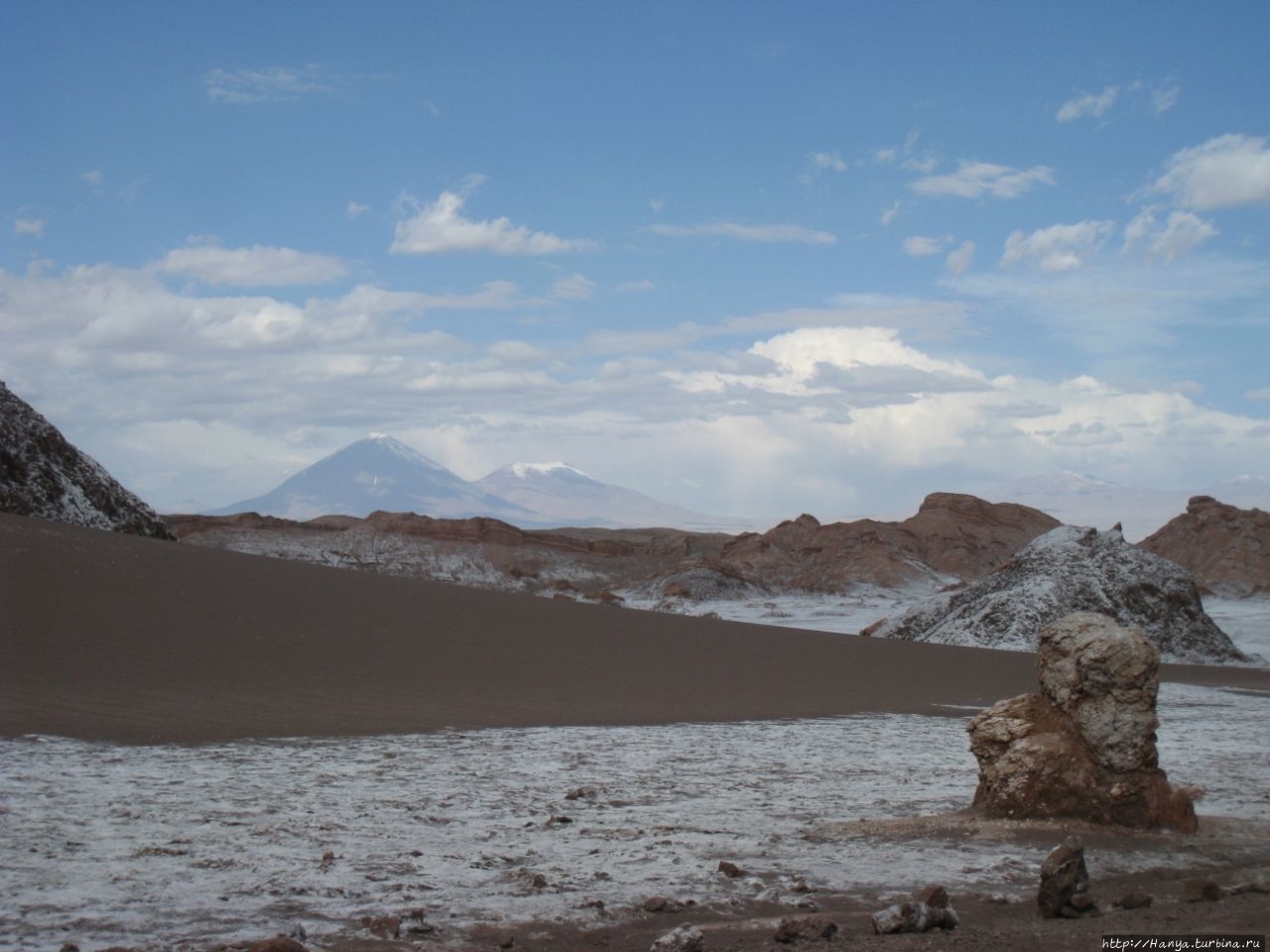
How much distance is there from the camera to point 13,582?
40.0ft

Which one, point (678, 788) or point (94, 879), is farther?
point (678, 788)

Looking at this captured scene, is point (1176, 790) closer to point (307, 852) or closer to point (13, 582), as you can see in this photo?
point (307, 852)

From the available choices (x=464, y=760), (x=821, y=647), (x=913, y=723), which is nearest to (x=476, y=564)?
(x=821, y=647)

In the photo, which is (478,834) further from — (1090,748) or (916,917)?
(1090,748)

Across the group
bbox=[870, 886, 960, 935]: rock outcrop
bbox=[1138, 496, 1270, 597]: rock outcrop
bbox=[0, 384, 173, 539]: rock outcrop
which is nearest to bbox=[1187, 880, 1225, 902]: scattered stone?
bbox=[870, 886, 960, 935]: rock outcrop

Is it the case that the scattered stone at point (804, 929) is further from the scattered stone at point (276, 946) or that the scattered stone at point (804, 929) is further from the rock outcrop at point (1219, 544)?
the rock outcrop at point (1219, 544)

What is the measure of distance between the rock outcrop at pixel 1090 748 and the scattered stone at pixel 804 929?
8.21 ft

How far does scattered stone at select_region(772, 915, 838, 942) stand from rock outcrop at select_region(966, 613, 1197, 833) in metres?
2.50

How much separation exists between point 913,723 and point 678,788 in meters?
4.56

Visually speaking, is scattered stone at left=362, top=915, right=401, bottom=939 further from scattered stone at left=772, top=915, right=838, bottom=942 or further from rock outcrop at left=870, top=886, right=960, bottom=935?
rock outcrop at left=870, top=886, right=960, bottom=935

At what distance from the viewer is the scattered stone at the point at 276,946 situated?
394 centimetres

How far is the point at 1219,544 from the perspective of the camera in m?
44.0

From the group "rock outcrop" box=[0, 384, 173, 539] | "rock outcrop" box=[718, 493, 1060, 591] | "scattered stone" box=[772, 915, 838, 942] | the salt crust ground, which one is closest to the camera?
"scattered stone" box=[772, 915, 838, 942]

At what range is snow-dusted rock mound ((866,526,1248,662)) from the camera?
21812 millimetres
